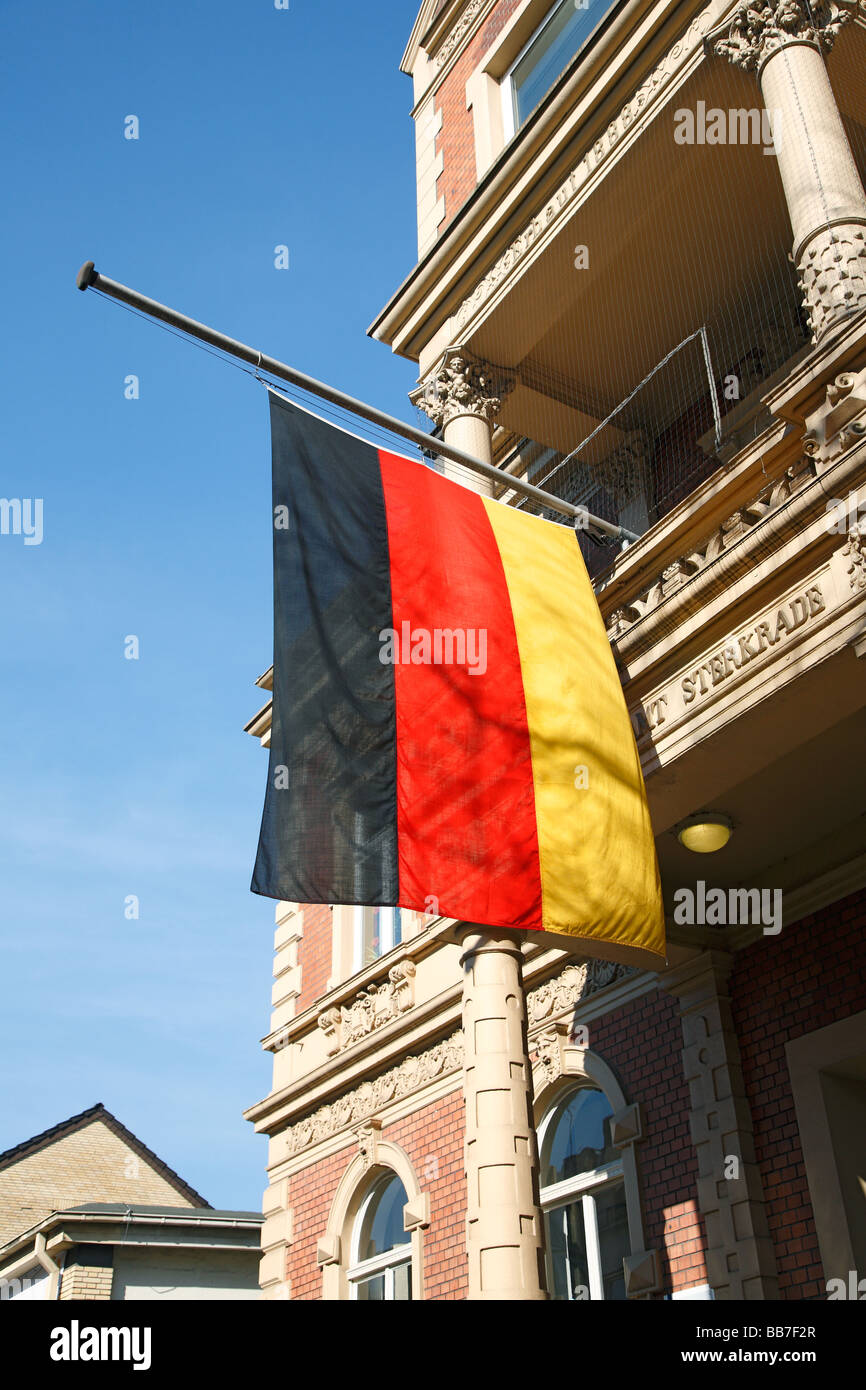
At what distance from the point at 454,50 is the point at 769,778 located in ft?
38.8

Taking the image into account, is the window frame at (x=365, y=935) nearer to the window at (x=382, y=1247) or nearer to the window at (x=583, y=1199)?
the window at (x=382, y=1247)

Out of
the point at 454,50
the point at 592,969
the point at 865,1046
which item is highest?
the point at 454,50

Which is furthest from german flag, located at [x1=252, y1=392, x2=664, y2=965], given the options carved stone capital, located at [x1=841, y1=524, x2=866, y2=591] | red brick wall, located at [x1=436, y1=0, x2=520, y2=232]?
red brick wall, located at [x1=436, y1=0, x2=520, y2=232]

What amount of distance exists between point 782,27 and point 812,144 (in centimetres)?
152

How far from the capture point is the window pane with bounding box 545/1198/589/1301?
1124cm

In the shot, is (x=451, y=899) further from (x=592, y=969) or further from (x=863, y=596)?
(x=592, y=969)

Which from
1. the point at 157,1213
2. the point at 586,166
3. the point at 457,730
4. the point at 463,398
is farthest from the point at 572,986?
the point at 157,1213

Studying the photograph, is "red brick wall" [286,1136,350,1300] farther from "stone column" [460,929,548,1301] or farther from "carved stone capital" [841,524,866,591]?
"carved stone capital" [841,524,866,591]

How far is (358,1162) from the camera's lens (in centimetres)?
1467

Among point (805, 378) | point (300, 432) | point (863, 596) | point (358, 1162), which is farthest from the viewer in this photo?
point (358, 1162)

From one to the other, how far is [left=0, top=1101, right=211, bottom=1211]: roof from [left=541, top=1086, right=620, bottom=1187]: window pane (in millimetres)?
25808
